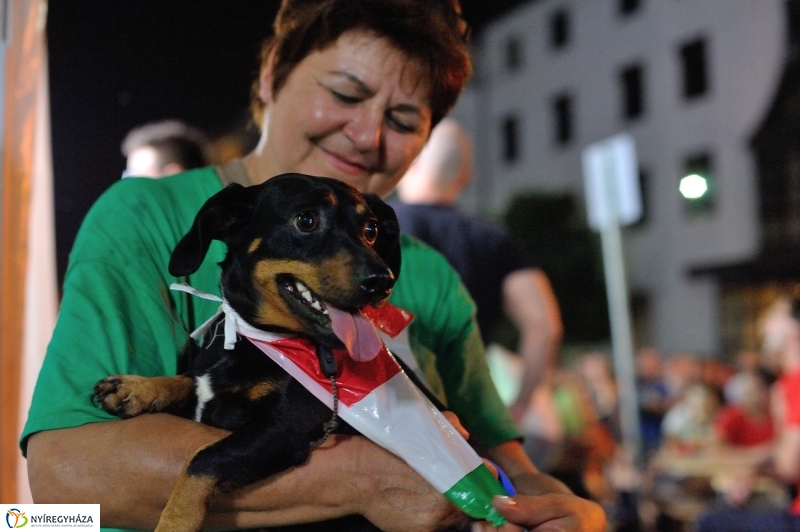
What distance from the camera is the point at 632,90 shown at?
60.5 feet

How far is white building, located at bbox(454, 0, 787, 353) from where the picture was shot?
15125 millimetres

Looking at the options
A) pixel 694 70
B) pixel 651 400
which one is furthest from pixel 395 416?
pixel 694 70

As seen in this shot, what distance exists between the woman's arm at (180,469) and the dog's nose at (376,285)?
0.84 feet

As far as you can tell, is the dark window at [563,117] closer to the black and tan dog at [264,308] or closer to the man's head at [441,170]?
the man's head at [441,170]

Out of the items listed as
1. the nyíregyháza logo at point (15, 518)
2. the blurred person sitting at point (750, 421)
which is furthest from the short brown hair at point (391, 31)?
the blurred person sitting at point (750, 421)

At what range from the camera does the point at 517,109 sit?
21.5m

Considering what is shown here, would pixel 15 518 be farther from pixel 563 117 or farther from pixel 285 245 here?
pixel 563 117

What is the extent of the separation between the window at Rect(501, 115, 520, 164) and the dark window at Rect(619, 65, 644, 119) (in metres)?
3.38

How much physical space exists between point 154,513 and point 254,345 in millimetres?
289

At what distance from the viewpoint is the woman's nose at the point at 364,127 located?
1.49m

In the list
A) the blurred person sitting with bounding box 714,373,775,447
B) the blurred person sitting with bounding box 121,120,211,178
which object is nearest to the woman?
the blurred person sitting with bounding box 121,120,211,178

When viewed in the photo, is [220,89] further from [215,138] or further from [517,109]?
[517,109]

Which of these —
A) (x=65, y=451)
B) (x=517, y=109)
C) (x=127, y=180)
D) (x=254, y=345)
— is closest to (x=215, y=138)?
(x=127, y=180)

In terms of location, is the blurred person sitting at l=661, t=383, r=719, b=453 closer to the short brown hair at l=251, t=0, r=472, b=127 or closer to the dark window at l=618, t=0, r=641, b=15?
the short brown hair at l=251, t=0, r=472, b=127
